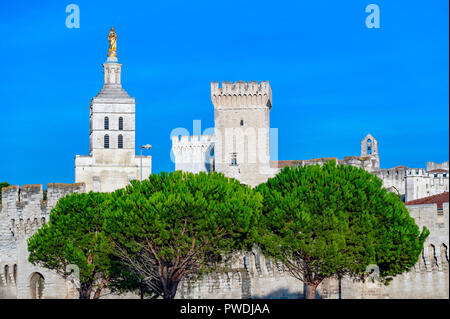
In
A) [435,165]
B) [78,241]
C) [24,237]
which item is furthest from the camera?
[435,165]

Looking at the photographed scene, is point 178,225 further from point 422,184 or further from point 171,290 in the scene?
point 422,184

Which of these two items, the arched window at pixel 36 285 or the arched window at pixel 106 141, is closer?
the arched window at pixel 36 285

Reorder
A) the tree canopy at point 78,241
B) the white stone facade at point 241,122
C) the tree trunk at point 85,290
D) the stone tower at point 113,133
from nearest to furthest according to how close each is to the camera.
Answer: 1. the tree canopy at point 78,241
2. the tree trunk at point 85,290
3. the white stone facade at point 241,122
4. the stone tower at point 113,133

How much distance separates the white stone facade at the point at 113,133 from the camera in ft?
563

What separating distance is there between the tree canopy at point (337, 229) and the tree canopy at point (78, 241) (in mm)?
12683

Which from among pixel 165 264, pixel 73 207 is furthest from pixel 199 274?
pixel 73 207

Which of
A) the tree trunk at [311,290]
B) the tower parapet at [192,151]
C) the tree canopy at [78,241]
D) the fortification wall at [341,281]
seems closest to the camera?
the tree trunk at [311,290]

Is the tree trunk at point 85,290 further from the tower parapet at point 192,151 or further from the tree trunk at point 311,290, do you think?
the tower parapet at point 192,151

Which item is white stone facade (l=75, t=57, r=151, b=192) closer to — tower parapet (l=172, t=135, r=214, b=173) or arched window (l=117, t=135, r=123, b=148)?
arched window (l=117, t=135, r=123, b=148)

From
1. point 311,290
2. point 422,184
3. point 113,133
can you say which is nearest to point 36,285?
point 311,290

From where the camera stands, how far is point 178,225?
6097cm

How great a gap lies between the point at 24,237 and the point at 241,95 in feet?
191

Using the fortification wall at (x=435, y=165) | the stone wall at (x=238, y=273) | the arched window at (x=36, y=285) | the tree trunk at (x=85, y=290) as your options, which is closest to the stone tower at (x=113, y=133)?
the fortification wall at (x=435, y=165)
